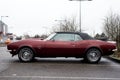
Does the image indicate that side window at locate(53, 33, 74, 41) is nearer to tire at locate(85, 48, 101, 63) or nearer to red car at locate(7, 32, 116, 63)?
red car at locate(7, 32, 116, 63)

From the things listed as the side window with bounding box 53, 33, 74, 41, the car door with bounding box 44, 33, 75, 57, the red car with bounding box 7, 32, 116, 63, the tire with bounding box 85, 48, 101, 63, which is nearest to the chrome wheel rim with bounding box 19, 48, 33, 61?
the red car with bounding box 7, 32, 116, 63

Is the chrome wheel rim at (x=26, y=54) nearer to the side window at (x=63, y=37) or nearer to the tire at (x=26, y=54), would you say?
the tire at (x=26, y=54)

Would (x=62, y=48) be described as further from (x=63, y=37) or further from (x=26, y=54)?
(x=26, y=54)

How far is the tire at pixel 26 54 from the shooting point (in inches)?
611

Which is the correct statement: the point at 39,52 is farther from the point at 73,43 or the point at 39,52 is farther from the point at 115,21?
the point at 115,21

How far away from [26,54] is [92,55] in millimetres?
3066

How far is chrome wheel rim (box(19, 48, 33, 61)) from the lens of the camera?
611 inches

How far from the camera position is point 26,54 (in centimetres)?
1550

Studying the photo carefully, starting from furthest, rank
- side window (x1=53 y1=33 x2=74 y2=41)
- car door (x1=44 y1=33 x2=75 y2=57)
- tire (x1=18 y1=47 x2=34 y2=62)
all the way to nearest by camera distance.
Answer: side window (x1=53 y1=33 x2=74 y2=41) < tire (x1=18 y1=47 x2=34 y2=62) < car door (x1=44 y1=33 x2=75 y2=57)

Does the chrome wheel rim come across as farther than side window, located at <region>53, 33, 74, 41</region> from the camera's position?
No

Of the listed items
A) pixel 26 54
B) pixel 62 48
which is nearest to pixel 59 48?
pixel 62 48

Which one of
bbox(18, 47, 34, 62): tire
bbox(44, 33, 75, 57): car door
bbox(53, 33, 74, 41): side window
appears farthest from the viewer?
bbox(53, 33, 74, 41): side window

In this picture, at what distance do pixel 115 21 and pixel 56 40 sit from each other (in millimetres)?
40056

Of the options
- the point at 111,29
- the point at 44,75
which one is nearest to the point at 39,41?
the point at 44,75
